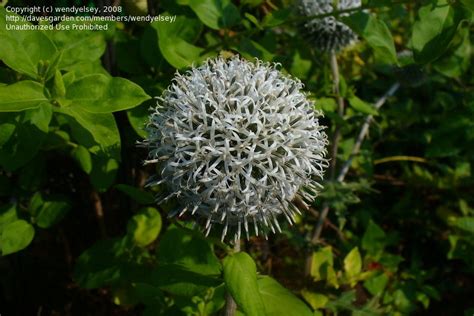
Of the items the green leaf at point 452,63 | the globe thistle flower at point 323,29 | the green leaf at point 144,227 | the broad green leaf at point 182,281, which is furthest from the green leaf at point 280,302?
the green leaf at point 452,63

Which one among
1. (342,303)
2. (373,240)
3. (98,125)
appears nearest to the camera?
(98,125)

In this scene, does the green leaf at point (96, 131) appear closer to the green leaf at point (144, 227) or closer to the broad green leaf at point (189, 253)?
the broad green leaf at point (189, 253)

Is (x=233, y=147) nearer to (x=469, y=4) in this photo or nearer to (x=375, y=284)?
(x=469, y=4)

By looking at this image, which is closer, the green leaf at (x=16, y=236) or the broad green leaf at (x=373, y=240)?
the green leaf at (x=16, y=236)

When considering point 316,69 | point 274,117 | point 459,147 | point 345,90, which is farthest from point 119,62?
point 459,147

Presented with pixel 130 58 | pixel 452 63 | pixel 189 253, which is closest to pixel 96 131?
pixel 189 253
